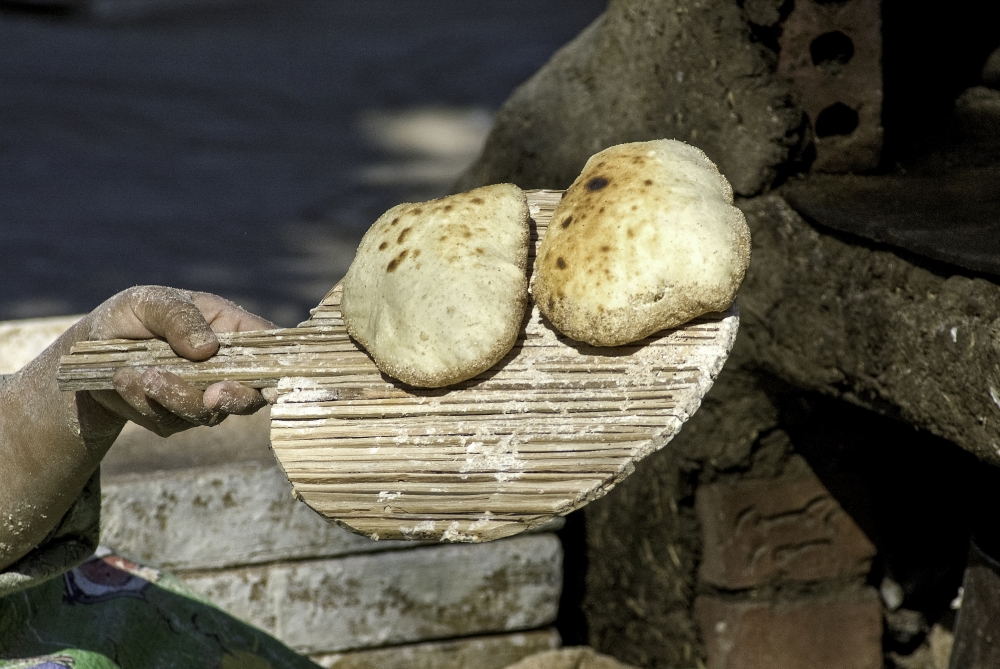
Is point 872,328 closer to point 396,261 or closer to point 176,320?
point 396,261

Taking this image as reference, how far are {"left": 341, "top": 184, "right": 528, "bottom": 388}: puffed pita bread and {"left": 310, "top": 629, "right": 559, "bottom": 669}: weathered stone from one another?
184 cm

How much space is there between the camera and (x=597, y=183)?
5.32 ft

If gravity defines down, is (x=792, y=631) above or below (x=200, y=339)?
below

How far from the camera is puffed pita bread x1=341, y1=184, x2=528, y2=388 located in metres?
1.47

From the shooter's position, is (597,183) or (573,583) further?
(573,583)

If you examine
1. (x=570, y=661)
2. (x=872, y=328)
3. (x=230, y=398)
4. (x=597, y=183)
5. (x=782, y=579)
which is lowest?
(x=570, y=661)

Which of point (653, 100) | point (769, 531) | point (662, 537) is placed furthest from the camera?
point (662, 537)

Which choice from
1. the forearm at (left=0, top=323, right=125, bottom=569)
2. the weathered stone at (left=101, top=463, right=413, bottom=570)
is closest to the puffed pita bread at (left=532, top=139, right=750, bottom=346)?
the forearm at (left=0, top=323, right=125, bottom=569)

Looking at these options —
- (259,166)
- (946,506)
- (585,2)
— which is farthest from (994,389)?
(585,2)

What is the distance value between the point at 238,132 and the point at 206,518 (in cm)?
450

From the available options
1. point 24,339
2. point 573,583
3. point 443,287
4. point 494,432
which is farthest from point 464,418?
point 24,339

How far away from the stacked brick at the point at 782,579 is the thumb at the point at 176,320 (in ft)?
5.70

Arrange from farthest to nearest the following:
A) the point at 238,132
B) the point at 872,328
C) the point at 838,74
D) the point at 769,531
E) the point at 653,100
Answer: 1. the point at 238,132
2. the point at 769,531
3. the point at 653,100
4. the point at 838,74
5. the point at 872,328

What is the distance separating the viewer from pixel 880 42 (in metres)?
2.34
